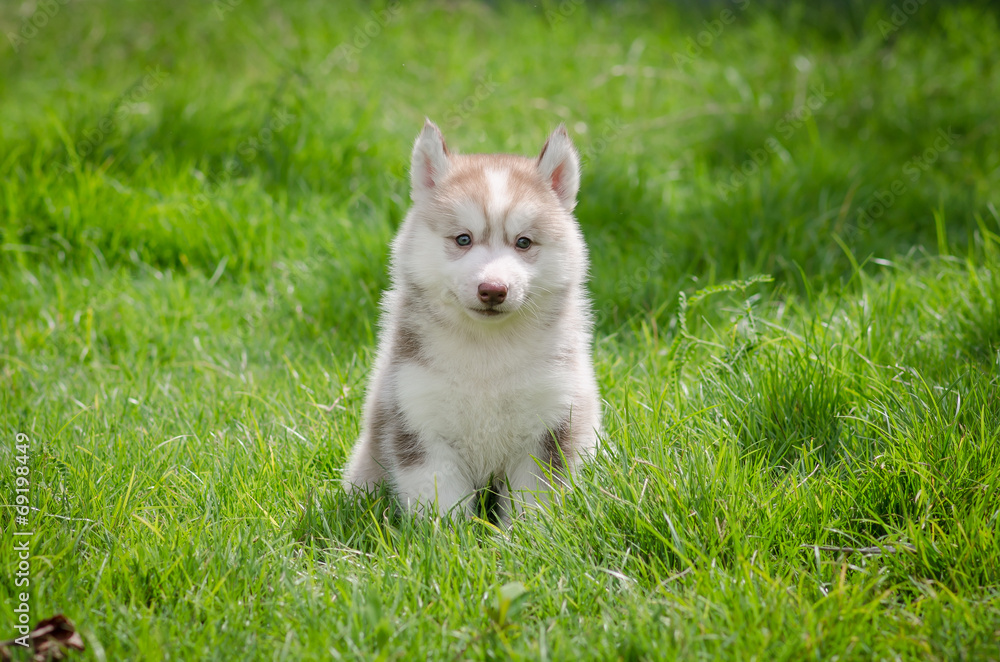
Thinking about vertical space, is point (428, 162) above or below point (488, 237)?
above

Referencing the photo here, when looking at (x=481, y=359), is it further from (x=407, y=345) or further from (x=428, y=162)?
(x=428, y=162)

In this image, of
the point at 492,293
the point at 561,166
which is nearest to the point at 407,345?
the point at 492,293

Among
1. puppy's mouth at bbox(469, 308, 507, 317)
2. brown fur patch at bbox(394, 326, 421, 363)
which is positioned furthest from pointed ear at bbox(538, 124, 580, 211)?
brown fur patch at bbox(394, 326, 421, 363)

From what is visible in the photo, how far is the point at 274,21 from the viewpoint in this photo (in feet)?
24.4

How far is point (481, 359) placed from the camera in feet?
9.30

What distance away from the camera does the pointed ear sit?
3041 mm

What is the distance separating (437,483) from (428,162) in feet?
3.72

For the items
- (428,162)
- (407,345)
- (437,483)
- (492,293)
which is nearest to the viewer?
(492,293)

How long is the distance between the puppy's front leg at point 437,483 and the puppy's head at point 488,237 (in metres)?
0.46

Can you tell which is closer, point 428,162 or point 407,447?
point 407,447

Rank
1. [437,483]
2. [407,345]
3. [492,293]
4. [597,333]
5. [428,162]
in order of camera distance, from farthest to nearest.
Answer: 1. [597,333]
2. [428,162]
3. [407,345]
4. [437,483]
5. [492,293]

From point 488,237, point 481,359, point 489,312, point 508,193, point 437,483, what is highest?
point 508,193

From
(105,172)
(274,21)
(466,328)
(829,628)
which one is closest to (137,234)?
(105,172)

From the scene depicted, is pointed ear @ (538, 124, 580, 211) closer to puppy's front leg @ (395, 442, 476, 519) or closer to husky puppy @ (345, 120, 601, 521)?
husky puppy @ (345, 120, 601, 521)
